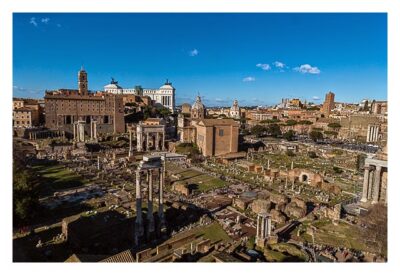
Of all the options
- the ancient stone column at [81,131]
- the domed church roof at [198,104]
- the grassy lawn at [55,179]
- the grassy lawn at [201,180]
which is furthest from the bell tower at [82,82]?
the grassy lawn at [201,180]

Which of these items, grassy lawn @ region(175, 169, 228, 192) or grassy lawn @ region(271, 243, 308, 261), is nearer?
grassy lawn @ region(271, 243, 308, 261)

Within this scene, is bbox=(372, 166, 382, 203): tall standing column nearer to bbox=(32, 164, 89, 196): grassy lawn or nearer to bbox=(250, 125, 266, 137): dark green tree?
bbox=(32, 164, 89, 196): grassy lawn

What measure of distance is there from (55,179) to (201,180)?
13.9 metres

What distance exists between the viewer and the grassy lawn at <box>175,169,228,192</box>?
2699 centimetres

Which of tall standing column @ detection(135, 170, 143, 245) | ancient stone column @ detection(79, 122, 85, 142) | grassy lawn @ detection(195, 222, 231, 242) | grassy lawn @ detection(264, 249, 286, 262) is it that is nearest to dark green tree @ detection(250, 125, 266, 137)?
ancient stone column @ detection(79, 122, 85, 142)

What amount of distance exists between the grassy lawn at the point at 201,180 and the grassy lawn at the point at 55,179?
31.2 feet

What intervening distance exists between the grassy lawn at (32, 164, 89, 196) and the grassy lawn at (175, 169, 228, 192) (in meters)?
9.52

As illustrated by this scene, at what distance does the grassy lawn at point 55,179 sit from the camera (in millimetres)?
24748

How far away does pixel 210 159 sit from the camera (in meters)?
39.8

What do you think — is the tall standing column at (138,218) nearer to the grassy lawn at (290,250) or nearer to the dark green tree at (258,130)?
the grassy lawn at (290,250)

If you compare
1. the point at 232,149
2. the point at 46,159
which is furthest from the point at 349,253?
the point at 46,159

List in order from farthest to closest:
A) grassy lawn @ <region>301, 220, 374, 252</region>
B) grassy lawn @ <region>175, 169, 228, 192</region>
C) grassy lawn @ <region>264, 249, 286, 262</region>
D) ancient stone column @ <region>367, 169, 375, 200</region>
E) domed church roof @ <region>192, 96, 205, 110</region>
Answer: domed church roof @ <region>192, 96, 205, 110</region> < grassy lawn @ <region>175, 169, 228, 192</region> < ancient stone column @ <region>367, 169, 375, 200</region> < grassy lawn @ <region>301, 220, 374, 252</region> < grassy lawn @ <region>264, 249, 286, 262</region>

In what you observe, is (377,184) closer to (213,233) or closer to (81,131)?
(213,233)

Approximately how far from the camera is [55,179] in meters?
27.5
